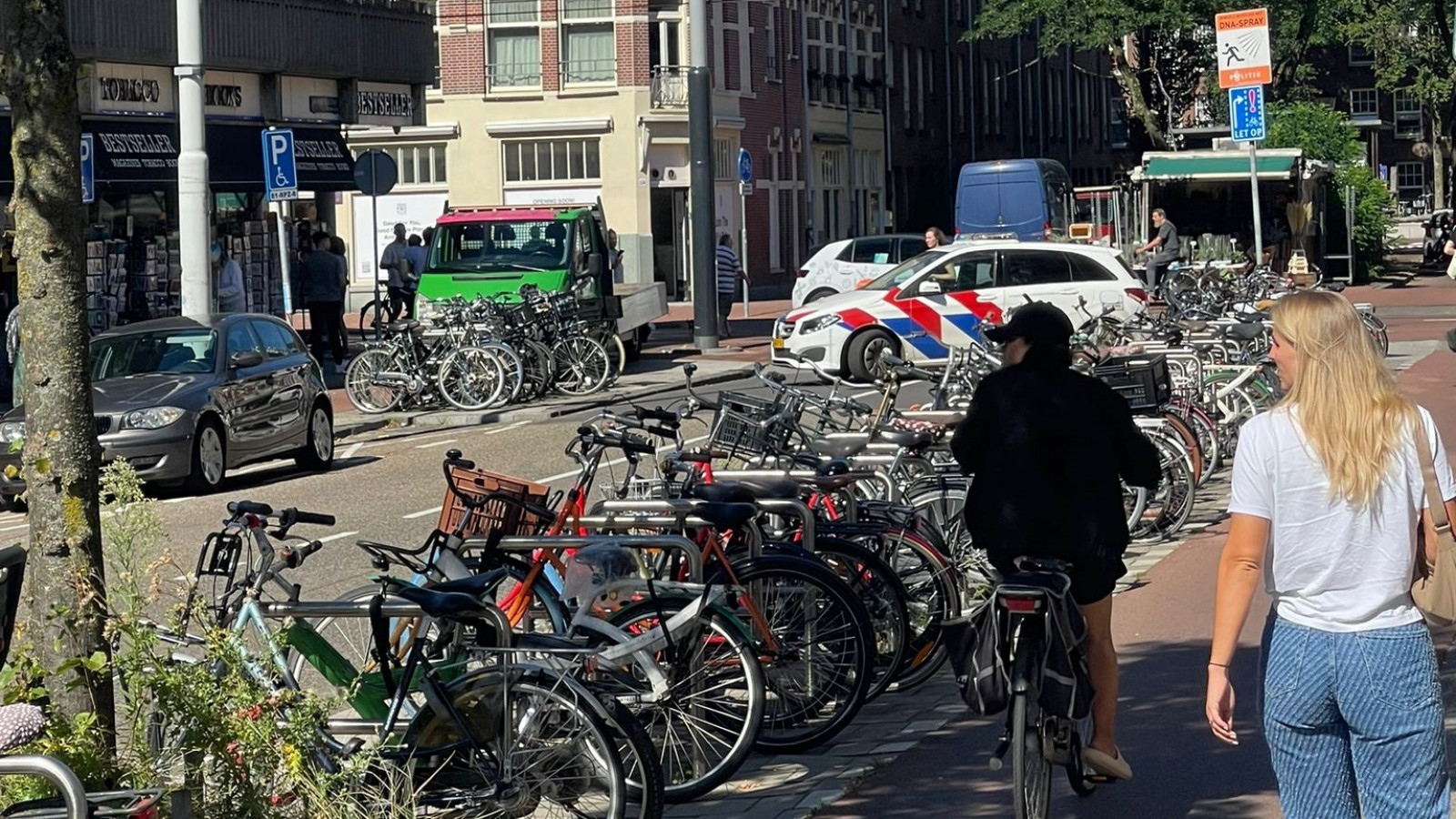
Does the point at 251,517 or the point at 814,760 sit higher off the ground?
the point at 251,517

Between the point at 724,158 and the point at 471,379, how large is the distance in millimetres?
28706

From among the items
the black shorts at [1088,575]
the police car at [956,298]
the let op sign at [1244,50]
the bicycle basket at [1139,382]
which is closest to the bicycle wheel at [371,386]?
the police car at [956,298]

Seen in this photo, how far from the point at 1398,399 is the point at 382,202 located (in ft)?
145

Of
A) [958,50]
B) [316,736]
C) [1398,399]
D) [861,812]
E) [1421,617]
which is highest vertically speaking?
[958,50]

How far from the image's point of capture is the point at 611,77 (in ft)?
152

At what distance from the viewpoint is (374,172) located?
2512 cm

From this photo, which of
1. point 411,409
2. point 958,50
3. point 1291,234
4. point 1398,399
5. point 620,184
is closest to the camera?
point 1398,399

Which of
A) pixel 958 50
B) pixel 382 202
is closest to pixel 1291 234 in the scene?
pixel 382 202

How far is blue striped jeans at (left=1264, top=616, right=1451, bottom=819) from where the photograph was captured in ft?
14.0

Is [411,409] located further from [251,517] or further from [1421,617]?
[1421,617]

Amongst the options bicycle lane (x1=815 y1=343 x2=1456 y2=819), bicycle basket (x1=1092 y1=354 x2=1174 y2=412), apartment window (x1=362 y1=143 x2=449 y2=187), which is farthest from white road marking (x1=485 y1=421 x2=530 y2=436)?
apartment window (x1=362 y1=143 x2=449 y2=187)

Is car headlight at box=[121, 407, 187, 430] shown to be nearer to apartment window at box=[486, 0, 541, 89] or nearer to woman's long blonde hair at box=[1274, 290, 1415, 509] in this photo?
woman's long blonde hair at box=[1274, 290, 1415, 509]

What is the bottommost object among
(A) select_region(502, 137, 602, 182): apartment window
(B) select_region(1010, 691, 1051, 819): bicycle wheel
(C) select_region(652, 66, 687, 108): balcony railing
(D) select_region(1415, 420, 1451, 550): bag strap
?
(B) select_region(1010, 691, 1051, 819): bicycle wheel

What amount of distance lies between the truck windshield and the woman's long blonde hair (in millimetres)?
20583
